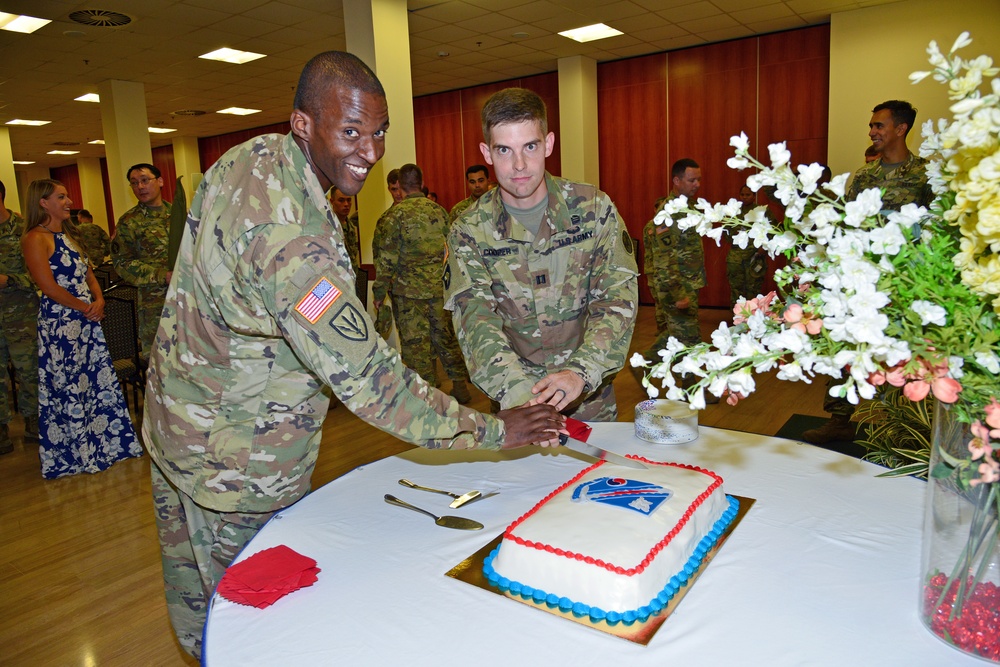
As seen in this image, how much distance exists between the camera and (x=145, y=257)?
16.7ft

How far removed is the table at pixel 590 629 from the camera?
2.98 ft

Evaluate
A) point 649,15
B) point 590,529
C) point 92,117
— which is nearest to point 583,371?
point 590,529

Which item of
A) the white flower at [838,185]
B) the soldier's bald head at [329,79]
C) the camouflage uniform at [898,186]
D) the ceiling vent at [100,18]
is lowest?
the white flower at [838,185]

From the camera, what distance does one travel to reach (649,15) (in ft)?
22.4

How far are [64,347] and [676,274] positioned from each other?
3.98 m

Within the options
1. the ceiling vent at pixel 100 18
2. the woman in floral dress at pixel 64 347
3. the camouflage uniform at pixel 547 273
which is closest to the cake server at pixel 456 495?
the camouflage uniform at pixel 547 273

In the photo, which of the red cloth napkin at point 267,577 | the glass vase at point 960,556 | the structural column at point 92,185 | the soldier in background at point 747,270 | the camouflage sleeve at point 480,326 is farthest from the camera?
the structural column at point 92,185

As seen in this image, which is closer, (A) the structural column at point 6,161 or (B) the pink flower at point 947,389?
(B) the pink flower at point 947,389

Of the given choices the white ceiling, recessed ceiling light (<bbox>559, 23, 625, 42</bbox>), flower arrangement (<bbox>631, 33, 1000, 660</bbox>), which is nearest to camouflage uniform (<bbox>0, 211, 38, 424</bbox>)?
the white ceiling

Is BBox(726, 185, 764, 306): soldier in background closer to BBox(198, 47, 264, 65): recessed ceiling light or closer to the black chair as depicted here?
the black chair

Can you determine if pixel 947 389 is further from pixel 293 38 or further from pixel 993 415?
pixel 293 38

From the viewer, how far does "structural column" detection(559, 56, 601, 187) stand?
8.66 metres

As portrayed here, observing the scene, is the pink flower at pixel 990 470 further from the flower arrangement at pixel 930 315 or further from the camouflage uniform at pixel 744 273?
the camouflage uniform at pixel 744 273

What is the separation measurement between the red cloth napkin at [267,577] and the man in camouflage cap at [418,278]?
151 inches
